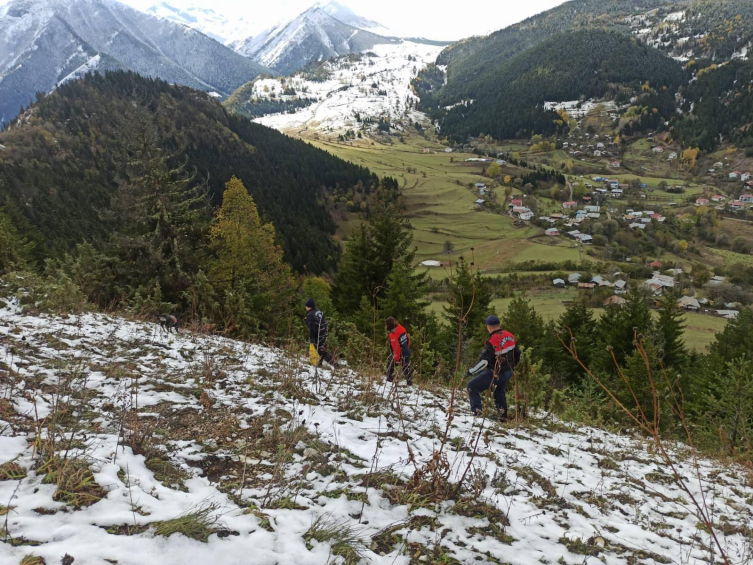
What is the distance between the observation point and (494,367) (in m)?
6.42

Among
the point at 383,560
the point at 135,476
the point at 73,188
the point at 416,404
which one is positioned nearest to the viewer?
the point at 383,560

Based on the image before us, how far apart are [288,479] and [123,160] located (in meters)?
28.3

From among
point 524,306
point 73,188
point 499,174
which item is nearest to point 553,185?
point 499,174

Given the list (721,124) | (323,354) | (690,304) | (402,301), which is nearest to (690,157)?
(721,124)

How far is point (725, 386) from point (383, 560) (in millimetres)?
20018

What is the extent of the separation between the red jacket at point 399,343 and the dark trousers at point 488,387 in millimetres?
1766

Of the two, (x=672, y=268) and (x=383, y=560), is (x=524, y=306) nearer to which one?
(x=383, y=560)

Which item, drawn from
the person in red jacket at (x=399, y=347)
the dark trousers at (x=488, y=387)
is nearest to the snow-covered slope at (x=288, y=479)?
the dark trousers at (x=488, y=387)

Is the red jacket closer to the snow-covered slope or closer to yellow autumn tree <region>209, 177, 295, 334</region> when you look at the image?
the snow-covered slope

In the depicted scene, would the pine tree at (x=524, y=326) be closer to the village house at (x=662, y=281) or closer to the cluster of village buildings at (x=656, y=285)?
the cluster of village buildings at (x=656, y=285)

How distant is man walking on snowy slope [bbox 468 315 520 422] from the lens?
6492 mm

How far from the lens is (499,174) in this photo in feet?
551

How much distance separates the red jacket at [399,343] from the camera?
8.12m

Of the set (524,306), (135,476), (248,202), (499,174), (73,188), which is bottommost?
(524,306)
